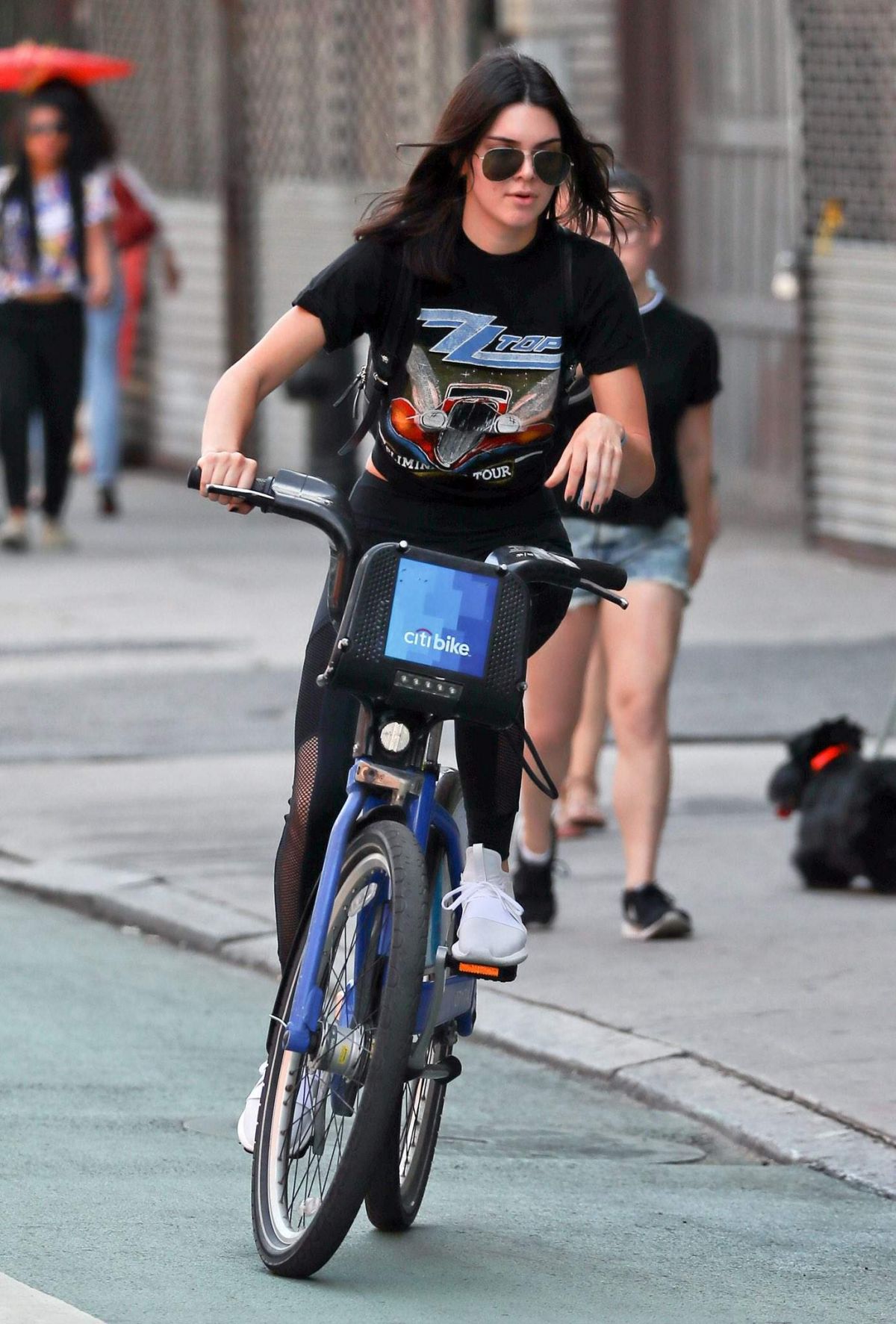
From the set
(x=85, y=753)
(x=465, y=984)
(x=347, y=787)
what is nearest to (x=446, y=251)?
(x=347, y=787)

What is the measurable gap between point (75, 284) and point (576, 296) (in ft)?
32.0

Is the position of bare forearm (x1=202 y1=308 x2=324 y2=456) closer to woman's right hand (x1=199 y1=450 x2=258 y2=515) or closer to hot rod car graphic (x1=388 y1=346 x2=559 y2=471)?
woman's right hand (x1=199 y1=450 x2=258 y2=515)

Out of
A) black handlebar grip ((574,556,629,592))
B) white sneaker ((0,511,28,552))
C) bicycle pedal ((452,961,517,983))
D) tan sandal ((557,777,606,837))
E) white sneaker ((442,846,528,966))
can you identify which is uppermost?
black handlebar grip ((574,556,629,592))

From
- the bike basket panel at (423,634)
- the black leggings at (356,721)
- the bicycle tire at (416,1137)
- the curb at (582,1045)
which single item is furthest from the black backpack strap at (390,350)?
the curb at (582,1045)

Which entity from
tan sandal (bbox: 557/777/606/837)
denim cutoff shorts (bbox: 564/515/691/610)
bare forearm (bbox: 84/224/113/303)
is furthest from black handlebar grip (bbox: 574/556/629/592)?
bare forearm (bbox: 84/224/113/303)

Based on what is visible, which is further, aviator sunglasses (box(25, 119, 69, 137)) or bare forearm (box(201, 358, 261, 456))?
aviator sunglasses (box(25, 119, 69, 137))

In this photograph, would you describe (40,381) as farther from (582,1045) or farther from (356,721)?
(356,721)

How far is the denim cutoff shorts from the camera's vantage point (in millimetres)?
7137

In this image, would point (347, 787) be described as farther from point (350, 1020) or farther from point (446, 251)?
point (446, 251)

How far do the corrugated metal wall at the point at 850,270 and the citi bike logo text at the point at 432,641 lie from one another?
9.22 metres

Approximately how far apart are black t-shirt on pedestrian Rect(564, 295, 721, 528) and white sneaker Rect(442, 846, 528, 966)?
8.12 ft

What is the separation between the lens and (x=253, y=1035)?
20.8 ft

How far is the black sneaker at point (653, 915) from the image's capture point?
7.12m

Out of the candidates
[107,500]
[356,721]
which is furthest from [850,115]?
[356,721]
